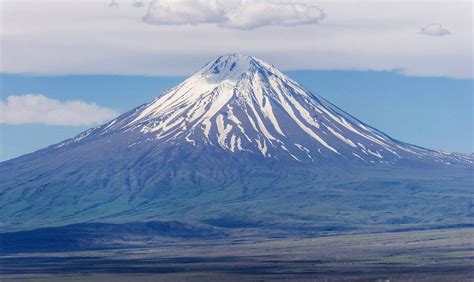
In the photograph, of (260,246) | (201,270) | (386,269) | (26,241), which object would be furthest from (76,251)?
(386,269)

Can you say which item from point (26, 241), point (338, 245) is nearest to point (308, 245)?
point (338, 245)

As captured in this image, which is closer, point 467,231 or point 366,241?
Answer: point 366,241

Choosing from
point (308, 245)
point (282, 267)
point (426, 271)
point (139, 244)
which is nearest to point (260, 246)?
point (308, 245)

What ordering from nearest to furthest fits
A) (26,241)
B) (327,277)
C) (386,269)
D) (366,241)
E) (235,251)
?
(327,277) → (386,269) → (235,251) → (366,241) → (26,241)

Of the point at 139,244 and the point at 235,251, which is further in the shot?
the point at 139,244

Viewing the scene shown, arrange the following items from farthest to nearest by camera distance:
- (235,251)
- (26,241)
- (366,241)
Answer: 1. (26,241)
2. (366,241)
3. (235,251)

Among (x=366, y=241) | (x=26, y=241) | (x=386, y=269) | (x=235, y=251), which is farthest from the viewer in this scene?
(x=26, y=241)

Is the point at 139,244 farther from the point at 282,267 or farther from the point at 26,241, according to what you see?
the point at 282,267

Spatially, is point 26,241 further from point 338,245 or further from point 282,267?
point 282,267

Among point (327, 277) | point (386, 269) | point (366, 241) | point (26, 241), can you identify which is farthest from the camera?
point (26, 241)
